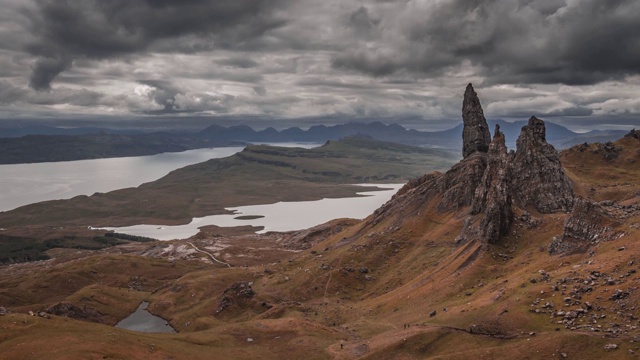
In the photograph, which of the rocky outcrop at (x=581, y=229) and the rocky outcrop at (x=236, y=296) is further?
the rocky outcrop at (x=236, y=296)

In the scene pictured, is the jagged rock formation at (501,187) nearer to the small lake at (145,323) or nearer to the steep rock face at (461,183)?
the steep rock face at (461,183)

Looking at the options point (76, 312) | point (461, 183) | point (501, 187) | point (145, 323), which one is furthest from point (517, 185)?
point (76, 312)

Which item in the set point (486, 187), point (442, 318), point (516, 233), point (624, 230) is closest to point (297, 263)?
point (486, 187)

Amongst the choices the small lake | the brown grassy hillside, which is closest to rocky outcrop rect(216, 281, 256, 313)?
the brown grassy hillside

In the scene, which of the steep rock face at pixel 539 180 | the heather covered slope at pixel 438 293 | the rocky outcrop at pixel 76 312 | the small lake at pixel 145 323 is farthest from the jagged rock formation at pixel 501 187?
the rocky outcrop at pixel 76 312

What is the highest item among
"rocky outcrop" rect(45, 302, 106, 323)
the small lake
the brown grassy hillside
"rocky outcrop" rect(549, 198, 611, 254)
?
"rocky outcrop" rect(549, 198, 611, 254)

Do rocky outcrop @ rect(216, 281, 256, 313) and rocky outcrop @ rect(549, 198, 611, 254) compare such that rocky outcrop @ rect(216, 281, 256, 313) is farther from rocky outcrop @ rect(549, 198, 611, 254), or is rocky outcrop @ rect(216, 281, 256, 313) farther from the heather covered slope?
rocky outcrop @ rect(549, 198, 611, 254)
